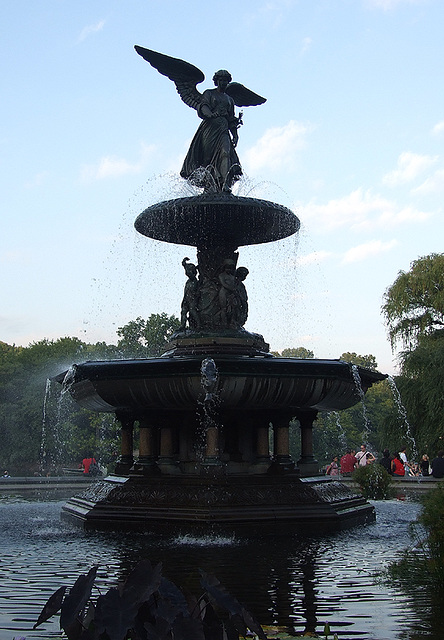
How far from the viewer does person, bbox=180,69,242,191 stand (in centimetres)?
1382

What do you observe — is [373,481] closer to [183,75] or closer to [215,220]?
[215,220]

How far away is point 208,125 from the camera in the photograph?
550 inches

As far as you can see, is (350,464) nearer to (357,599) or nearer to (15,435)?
(357,599)

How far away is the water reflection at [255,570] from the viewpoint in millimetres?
4809

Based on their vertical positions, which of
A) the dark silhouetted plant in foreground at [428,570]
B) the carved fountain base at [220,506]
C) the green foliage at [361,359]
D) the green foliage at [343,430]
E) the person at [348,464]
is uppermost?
the green foliage at [361,359]

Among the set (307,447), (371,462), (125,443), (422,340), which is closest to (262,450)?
(307,447)

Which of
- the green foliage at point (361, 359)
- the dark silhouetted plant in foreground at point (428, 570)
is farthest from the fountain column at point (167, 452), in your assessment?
the green foliage at point (361, 359)

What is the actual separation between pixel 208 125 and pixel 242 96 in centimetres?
145

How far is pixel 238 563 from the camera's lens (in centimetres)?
709

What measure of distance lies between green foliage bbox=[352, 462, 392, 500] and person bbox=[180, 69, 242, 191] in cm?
614

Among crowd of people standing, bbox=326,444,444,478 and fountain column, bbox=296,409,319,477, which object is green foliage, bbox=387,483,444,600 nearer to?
fountain column, bbox=296,409,319,477

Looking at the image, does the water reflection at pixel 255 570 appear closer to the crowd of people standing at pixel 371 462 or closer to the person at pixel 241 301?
the person at pixel 241 301

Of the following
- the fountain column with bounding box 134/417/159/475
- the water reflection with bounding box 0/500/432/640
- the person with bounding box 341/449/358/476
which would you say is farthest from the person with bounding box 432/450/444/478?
the fountain column with bounding box 134/417/159/475

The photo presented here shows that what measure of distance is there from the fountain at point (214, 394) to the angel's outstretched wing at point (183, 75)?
0.8 inches
